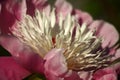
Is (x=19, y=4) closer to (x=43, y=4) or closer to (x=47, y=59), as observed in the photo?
(x=43, y=4)

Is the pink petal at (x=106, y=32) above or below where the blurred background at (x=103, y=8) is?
above

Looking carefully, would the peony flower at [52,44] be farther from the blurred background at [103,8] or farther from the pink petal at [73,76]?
the blurred background at [103,8]

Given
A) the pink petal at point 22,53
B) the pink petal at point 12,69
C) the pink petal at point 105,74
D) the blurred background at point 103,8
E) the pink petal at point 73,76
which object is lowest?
the blurred background at point 103,8

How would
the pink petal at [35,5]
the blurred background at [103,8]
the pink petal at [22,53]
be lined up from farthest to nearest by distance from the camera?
the blurred background at [103,8] → the pink petal at [35,5] → the pink petal at [22,53]

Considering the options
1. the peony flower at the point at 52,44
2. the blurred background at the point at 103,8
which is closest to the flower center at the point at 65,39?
the peony flower at the point at 52,44

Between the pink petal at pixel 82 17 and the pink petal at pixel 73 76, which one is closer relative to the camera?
the pink petal at pixel 73 76
